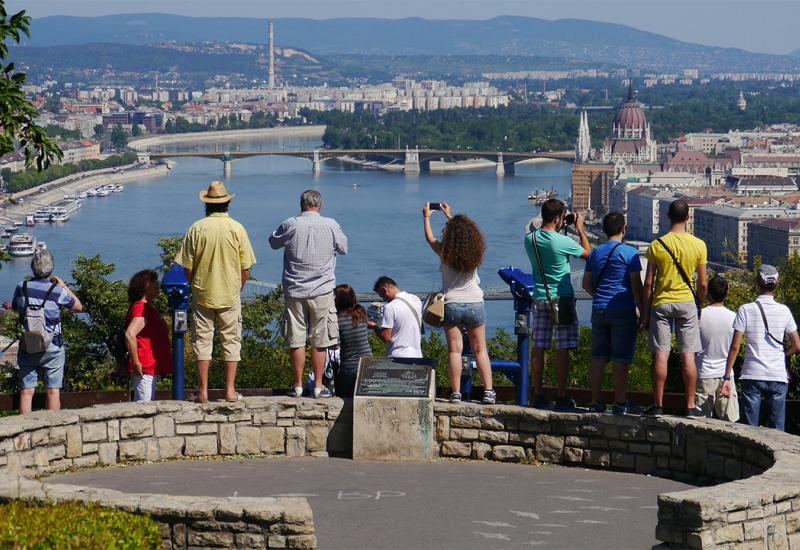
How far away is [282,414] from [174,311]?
51cm

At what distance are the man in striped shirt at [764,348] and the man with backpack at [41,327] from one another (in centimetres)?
214

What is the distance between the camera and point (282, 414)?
5.59 metres

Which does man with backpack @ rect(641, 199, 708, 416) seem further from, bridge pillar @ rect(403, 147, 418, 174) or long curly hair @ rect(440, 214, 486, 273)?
bridge pillar @ rect(403, 147, 418, 174)

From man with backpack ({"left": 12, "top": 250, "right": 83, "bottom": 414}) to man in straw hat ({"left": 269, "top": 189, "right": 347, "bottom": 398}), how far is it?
740 millimetres

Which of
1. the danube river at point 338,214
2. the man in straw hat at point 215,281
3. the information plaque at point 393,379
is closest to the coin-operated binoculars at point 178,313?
the man in straw hat at point 215,281

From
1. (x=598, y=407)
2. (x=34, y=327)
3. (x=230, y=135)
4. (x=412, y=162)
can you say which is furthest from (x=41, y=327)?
(x=230, y=135)

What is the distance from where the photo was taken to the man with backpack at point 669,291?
5.32 meters

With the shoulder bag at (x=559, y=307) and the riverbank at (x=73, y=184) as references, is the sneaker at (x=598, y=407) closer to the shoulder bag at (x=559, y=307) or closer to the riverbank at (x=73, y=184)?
the shoulder bag at (x=559, y=307)

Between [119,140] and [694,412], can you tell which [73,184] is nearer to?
[119,140]

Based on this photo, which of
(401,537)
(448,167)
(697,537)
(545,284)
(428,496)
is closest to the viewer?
(697,537)

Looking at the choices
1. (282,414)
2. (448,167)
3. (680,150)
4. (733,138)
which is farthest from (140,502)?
(733,138)

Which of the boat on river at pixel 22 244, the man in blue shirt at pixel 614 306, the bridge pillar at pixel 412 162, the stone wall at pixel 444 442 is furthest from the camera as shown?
the bridge pillar at pixel 412 162

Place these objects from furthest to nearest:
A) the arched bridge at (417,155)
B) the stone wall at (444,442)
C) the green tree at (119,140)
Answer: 1. the green tree at (119,140)
2. the arched bridge at (417,155)
3. the stone wall at (444,442)

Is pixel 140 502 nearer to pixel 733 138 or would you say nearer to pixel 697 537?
pixel 697 537
